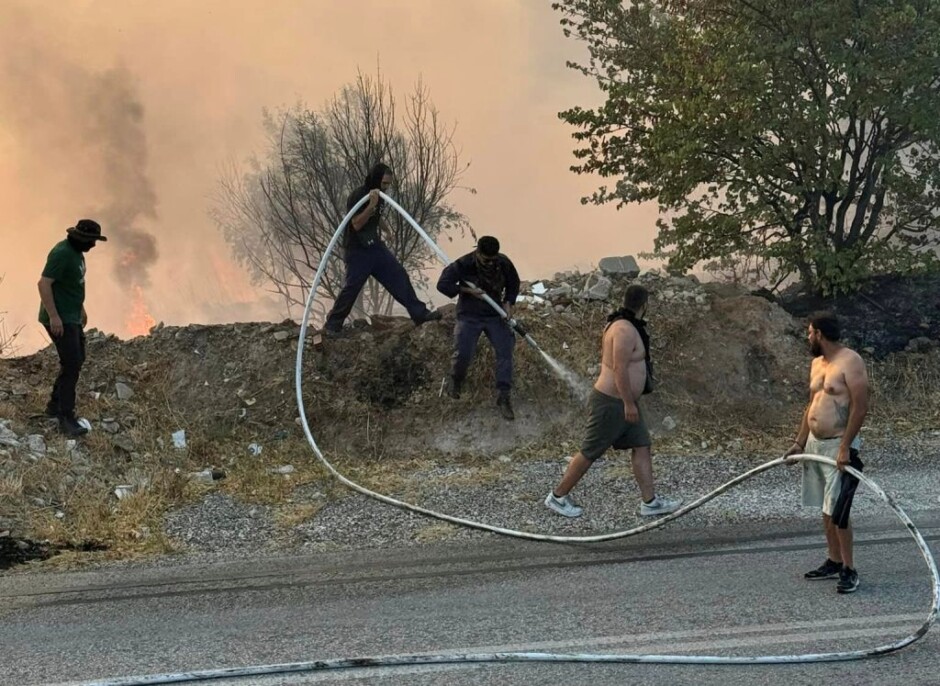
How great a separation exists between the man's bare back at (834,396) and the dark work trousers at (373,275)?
530 centimetres

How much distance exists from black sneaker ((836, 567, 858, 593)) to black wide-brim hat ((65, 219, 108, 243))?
6.75 m

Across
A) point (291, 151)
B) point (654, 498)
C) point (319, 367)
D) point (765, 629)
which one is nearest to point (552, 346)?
point (319, 367)

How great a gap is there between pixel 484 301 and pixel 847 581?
179 inches

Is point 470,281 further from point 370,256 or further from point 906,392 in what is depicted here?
point 906,392

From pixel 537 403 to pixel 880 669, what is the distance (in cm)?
548

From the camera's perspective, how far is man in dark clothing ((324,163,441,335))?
800 cm

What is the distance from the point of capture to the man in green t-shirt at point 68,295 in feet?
21.9

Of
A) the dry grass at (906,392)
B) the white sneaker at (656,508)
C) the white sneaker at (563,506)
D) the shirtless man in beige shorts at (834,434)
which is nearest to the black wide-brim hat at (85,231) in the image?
the white sneaker at (563,506)

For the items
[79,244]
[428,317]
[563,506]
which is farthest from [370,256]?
[563,506]

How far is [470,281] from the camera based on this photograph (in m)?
7.52

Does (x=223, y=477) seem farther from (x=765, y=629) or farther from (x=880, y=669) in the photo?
(x=880, y=669)

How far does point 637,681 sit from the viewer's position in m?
2.99

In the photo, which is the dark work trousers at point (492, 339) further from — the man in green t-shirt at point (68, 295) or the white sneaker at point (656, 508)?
the man in green t-shirt at point (68, 295)

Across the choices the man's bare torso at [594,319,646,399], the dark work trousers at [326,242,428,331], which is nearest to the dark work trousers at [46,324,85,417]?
the dark work trousers at [326,242,428,331]
